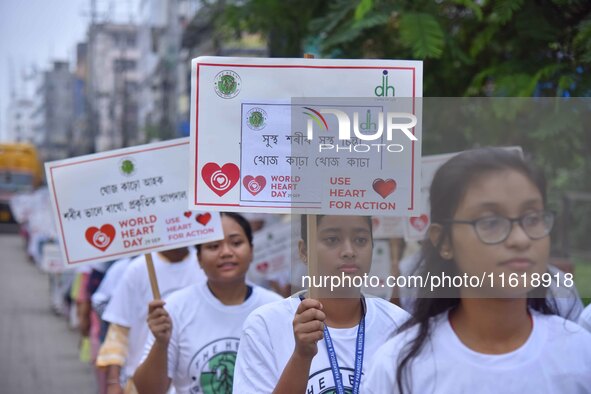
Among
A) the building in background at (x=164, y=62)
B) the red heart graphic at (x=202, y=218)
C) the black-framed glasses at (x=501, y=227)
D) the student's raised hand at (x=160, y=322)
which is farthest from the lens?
the building in background at (x=164, y=62)

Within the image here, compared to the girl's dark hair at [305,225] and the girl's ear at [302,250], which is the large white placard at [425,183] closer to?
the girl's dark hair at [305,225]

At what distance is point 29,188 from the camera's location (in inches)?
2219

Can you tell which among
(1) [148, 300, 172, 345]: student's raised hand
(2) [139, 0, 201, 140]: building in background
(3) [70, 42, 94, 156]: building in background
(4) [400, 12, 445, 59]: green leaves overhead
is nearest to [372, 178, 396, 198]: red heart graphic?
(1) [148, 300, 172, 345]: student's raised hand

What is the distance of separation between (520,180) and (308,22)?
4.61 metres

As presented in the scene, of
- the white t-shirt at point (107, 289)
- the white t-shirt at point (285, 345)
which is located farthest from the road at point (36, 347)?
the white t-shirt at point (285, 345)

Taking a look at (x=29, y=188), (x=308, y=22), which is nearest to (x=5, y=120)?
(x=29, y=188)

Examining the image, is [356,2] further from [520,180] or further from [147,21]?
[147,21]

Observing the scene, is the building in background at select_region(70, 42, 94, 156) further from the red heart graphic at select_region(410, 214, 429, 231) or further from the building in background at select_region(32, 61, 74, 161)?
the red heart graphic at select_region(410, 214, 429, 231)

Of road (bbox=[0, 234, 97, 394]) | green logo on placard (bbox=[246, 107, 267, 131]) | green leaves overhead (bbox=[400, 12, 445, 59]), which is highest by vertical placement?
green leaves overhead (bbox=[400, 12, 445, 59])

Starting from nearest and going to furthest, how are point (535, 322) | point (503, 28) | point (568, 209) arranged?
point (535, 322)
point (568, 209)
point (503, 28)

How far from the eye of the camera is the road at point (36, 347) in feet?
44.3

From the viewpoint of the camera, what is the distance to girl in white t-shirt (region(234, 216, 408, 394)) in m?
3.92

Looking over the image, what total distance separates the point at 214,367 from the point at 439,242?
237 cm

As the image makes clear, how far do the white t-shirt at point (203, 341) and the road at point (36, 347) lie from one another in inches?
285
